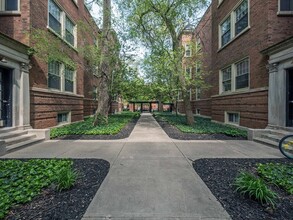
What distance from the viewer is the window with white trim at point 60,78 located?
10904 millimetres

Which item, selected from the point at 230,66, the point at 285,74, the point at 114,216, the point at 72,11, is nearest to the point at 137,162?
the point at 114,216

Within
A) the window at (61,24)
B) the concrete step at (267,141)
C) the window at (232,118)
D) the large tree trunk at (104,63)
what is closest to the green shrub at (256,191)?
the concrete step at (267,141)

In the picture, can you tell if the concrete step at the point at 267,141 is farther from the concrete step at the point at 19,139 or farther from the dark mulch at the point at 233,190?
the concrete step at the point at 19,139

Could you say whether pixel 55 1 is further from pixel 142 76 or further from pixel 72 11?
pixel 142 76

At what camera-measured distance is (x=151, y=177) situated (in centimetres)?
411

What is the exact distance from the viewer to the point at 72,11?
540 inches

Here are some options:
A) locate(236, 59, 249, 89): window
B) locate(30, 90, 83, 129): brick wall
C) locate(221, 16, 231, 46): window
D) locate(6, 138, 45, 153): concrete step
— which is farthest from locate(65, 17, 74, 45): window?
locate(236, 59, 249, 89): window

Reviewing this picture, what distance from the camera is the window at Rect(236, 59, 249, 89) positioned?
10688mm

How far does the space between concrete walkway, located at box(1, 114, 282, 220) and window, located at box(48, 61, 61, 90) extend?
4969 millimetres

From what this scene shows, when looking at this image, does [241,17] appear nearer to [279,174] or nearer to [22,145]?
[279,174]

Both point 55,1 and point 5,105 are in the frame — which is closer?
point 5,105

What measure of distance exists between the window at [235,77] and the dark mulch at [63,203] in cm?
1008

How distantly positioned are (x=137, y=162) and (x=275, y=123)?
21.6 feet

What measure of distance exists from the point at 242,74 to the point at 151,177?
9.67m
